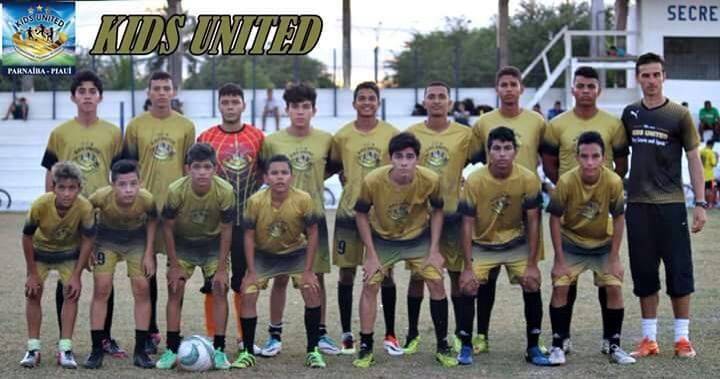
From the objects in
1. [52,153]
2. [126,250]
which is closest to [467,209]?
[126,250]

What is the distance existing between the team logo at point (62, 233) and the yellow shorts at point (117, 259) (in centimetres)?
28

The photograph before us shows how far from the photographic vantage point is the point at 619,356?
854 cm

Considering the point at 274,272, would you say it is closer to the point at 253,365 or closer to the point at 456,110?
the point at 253,365

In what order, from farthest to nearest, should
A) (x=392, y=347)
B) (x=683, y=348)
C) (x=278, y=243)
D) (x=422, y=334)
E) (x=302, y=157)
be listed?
(x=422, y=334) → (x=302, y=157) → (x=392, y=347) → (x=278, y=243) → (x=683, y=348)

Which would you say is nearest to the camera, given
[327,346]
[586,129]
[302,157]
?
[586,129]

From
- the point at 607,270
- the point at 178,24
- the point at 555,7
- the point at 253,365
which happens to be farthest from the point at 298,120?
the point at 555,7

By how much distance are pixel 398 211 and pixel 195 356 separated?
1937 millimetres

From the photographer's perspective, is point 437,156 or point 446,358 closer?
point 446,358

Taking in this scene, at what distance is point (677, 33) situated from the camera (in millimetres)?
35844

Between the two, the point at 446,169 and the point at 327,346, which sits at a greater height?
the point at 446,169

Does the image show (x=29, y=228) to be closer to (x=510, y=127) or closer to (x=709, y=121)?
(x=510, y=127)

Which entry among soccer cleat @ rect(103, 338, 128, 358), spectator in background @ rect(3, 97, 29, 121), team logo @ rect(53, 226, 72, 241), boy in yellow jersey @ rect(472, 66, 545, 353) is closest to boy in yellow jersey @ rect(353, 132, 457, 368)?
boy in yellow jersey @ rect(472, 66, 545, 353)

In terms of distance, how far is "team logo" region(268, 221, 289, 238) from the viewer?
877cm

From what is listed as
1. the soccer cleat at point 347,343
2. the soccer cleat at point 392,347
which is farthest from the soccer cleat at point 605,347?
the soccer cleat at point 347,343
